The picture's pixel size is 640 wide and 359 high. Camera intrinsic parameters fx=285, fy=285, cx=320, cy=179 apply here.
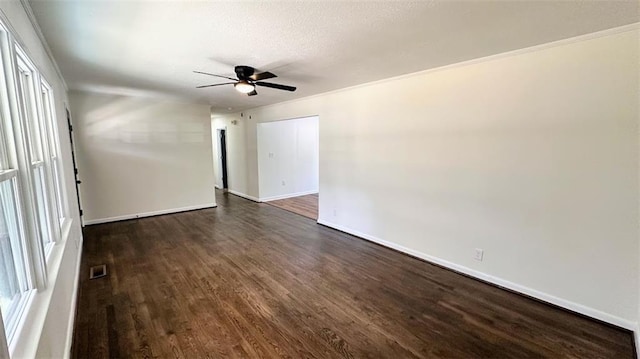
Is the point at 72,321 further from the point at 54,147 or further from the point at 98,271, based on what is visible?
the point at 54,147

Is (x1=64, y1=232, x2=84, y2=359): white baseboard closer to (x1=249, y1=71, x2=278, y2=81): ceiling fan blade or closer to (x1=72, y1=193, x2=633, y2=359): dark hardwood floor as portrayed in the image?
(x1=72, y1=193, x2=633, y2=359): dark hardwood floor

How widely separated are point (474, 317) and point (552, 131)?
182 centimetres

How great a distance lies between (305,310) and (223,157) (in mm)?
7008

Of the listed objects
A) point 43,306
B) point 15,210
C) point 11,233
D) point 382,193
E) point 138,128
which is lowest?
point 43,306

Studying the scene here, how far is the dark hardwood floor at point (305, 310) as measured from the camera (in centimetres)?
217

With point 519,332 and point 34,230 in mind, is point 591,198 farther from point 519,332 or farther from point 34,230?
point 34,230

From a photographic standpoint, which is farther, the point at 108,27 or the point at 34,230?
the point at 108,27

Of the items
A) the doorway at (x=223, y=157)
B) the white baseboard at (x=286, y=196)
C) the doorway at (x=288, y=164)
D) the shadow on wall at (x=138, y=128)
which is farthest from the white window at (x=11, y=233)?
the doorway at (x=223, y=157)

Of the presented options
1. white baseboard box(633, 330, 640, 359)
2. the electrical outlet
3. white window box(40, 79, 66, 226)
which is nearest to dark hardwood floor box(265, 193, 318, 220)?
the electrical outlet

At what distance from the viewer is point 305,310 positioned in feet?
8.66

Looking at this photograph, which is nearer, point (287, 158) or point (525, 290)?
point (525, 290)

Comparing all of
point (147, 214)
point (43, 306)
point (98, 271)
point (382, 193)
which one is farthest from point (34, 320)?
point (147, 214)

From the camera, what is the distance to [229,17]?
2025 mm

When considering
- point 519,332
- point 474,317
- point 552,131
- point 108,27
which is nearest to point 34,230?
point 108,27
